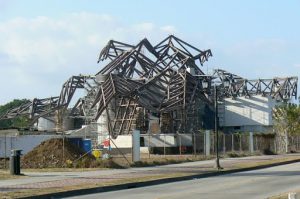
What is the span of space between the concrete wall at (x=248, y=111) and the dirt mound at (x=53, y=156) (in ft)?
223

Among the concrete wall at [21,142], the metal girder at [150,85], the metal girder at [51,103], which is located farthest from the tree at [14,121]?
the concrete wall at [21,142]

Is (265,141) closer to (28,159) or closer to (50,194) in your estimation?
(28,159)

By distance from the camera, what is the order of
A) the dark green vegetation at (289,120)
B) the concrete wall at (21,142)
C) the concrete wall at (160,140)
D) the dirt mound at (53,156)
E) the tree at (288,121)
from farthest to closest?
the concrete wall at (160,140) → the dark green vegetation at (289,120) → the tree at (288,121) → the concrete wall at (21,142) → the dirt mound at (53,156)

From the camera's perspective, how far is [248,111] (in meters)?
103

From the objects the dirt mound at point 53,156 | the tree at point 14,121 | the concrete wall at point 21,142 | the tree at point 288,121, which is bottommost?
the dirt mound at point 53,156

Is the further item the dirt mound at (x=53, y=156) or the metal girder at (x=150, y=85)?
the metal girder at (x=150, y=85)

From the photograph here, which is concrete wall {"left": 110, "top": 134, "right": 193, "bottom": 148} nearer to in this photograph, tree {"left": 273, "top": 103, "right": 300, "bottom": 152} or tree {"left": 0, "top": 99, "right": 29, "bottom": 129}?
tree {"left": 273, "top": 103, "right": 300, "bottom": 152}

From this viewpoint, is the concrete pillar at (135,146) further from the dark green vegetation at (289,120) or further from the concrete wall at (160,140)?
the concrete wall at (160,140)

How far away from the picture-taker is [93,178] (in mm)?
25422

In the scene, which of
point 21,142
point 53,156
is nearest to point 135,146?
point 53,156

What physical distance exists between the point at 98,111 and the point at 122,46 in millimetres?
20236

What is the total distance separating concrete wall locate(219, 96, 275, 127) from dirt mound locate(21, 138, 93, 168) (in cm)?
6806

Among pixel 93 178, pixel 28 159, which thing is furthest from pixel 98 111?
pixel 93 178

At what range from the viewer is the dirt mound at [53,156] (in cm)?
3456
